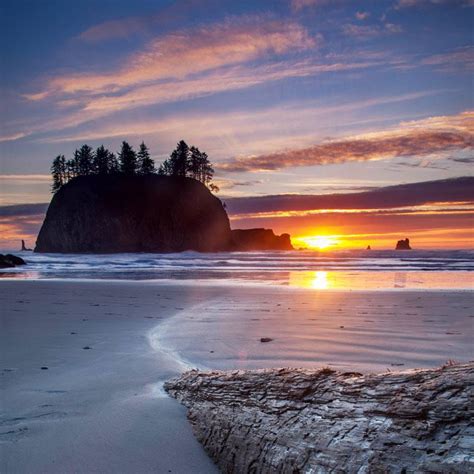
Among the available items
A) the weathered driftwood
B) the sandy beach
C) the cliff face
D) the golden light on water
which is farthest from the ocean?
the cliff face

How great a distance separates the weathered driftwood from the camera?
145 centimetres

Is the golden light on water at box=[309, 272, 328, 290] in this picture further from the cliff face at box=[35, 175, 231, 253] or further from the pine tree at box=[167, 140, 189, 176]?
the pine tree at box=[167, 140, 189, 176]

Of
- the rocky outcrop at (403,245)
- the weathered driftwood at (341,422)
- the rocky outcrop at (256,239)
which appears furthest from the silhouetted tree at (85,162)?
the weathered driftwood at (341,422)

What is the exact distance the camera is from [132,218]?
6425cm

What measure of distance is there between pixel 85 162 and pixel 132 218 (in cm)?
1684

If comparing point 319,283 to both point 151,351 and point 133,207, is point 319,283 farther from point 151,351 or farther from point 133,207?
point 133,207

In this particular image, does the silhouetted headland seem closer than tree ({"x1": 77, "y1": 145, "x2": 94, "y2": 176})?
Yes

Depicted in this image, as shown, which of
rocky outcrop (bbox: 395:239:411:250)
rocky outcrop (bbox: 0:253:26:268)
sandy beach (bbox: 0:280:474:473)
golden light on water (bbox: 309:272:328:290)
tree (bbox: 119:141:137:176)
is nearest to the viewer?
sandy beach (bbox: 0:280:474:473)

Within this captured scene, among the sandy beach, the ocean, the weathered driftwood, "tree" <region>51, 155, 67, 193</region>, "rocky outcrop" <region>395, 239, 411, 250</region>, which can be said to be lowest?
"rocky outcrop" <region>395, 239, 411, 250</region>

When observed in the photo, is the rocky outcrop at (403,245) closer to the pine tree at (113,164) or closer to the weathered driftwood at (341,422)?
the pine tree at (113,164)

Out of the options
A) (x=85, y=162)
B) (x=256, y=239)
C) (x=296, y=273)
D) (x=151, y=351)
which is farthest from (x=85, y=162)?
(x=151, y=351)

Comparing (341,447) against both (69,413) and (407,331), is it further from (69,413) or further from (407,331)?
(407,331)

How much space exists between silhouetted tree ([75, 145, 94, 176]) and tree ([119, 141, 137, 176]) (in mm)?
5134

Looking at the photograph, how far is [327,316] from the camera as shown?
6469 millimetres
